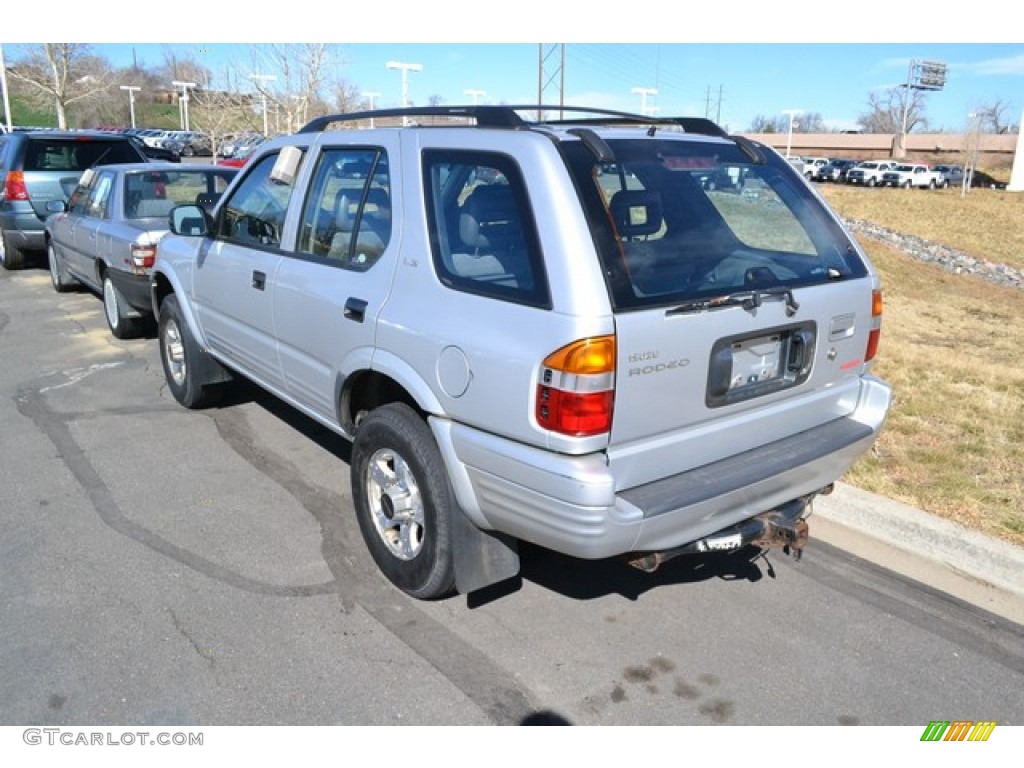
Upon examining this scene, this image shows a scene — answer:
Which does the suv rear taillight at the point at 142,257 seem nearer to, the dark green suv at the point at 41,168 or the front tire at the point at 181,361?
the front tire at the point at 181,361

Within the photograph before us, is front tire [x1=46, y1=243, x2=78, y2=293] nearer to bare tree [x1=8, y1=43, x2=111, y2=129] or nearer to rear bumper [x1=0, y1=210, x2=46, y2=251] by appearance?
rear bumper [x1=0, y1=210, x2=46, y2=251]

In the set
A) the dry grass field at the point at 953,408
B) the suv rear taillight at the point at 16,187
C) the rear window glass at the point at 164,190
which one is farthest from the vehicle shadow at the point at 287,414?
the suv rear taillight at the point at 16,187

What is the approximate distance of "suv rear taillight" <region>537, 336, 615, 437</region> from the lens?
2672 millimetres

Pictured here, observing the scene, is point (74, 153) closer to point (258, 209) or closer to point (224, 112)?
point (258, 209)

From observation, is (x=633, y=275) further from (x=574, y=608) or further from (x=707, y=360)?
(x=574, y=608)

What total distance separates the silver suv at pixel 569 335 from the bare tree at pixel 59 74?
115 feet

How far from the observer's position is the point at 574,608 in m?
3.60

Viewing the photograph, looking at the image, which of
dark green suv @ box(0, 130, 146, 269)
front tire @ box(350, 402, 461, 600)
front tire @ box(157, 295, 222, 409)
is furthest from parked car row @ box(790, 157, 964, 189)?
front tire @ box(350, 402, 461, 600)

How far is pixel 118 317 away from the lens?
25.8 feet

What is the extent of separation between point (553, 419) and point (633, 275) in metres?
0.58

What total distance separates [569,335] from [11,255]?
40.2ft

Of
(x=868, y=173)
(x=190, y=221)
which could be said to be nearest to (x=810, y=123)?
(x=868, y=173)

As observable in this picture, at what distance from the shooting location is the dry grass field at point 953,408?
14.8 ft

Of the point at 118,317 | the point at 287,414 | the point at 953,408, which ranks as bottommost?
the point at 287,414
